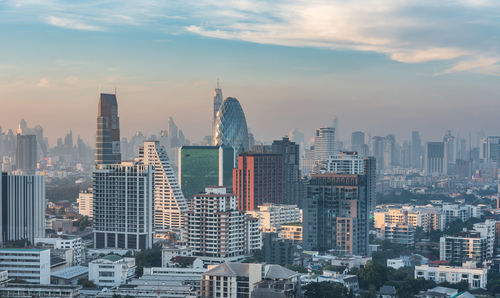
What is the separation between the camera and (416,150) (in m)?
83.9

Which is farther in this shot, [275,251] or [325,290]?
[275,251]

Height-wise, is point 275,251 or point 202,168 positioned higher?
point 202,168

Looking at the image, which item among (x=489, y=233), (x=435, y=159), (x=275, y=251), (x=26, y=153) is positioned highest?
(x=26, y=153)

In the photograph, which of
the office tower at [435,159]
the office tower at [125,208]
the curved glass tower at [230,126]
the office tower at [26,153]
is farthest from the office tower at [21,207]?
the office tower at [435,159]

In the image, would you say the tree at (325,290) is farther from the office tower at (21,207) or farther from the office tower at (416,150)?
the office tower at (416,150)

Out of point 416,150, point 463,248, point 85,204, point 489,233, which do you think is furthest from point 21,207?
point 416,150

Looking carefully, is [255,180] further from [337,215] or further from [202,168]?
[337,215]

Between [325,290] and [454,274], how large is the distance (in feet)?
16.4

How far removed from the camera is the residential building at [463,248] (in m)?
26.5

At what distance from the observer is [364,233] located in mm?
28672

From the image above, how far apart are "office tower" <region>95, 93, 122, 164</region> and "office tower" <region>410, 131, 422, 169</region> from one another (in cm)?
4758

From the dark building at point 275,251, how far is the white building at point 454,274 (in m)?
3.76

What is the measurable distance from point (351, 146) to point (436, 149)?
8.88 metres

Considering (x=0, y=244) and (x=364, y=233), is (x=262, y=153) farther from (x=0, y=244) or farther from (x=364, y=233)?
(x=0, y=244)
